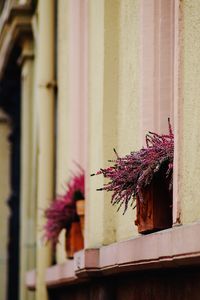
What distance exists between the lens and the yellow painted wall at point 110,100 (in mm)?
11055

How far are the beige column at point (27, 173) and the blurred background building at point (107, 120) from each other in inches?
0.8

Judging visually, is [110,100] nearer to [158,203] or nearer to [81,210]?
[81,210]

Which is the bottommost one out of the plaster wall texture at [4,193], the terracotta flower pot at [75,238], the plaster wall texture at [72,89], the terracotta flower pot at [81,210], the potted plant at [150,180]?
the potted plant at [150,180]

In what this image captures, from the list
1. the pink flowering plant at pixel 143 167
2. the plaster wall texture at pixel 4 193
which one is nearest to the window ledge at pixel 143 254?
the pink flowering plant at pixel 143 167

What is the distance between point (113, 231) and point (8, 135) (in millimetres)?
13660

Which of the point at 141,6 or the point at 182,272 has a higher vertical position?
the point at 141,6

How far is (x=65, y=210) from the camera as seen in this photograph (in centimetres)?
1398

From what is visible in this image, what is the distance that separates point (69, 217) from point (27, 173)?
6.24 meters

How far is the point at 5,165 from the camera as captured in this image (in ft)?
83.5

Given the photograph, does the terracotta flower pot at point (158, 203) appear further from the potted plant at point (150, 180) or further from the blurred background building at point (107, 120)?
the blurred background building at point (107, 120)

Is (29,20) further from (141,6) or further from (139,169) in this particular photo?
(139,169)

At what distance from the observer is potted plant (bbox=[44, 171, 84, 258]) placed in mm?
13703

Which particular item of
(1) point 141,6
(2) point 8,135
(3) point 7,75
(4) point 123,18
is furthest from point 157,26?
(2) point 8,135

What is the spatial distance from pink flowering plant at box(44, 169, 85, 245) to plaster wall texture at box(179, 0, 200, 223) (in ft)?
15.8
